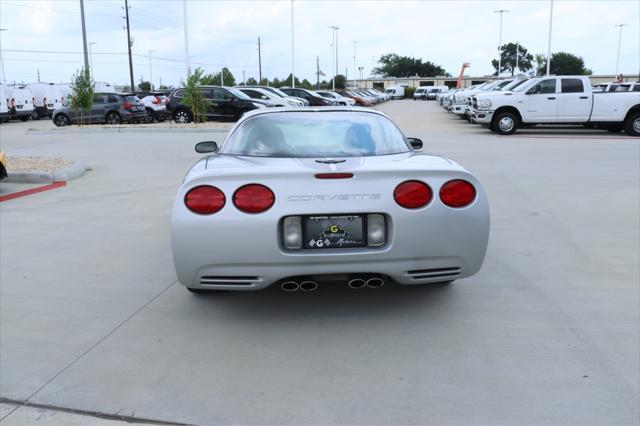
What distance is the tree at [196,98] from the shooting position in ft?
73.9

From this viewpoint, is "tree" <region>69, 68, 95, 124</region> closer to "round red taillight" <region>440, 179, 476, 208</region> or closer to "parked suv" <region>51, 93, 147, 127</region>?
"parked suv" <region>51, 93, 147, 127</region>

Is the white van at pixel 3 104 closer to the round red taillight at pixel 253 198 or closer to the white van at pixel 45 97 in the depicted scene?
the white van at pixel 45 97

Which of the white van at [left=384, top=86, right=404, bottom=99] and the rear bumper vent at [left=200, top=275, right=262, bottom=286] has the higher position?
the white van at [left=384, top=86, right=404, bottom=99]

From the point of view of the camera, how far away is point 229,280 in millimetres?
3654

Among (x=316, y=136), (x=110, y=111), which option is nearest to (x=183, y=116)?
(x=110, y=111)

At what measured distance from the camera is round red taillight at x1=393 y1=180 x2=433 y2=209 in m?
3.59

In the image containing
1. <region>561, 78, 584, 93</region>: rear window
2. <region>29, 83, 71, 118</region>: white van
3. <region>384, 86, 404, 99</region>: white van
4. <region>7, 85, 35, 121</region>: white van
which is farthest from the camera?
<region>384, 86, 404, 99</region>: white van

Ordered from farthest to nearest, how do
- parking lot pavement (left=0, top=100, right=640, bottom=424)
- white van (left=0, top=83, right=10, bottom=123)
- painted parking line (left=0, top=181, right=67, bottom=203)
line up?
white van (left=0, top=83, right=10, bottom=123)
painted parking line (left=0, top=181, right=67, bottom=203)
parking lot pavement (left=0, top=100, right=640, bottom=424)

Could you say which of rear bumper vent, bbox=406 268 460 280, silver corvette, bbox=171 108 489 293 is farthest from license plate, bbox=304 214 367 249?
rear bumper vent, bbox=406 268 460 280

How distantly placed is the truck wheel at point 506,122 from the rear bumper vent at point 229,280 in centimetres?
1632

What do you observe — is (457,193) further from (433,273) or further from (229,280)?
(229,280)

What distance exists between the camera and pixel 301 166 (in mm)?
3783

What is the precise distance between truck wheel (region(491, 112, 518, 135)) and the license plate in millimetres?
16086

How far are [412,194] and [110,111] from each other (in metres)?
23.6
